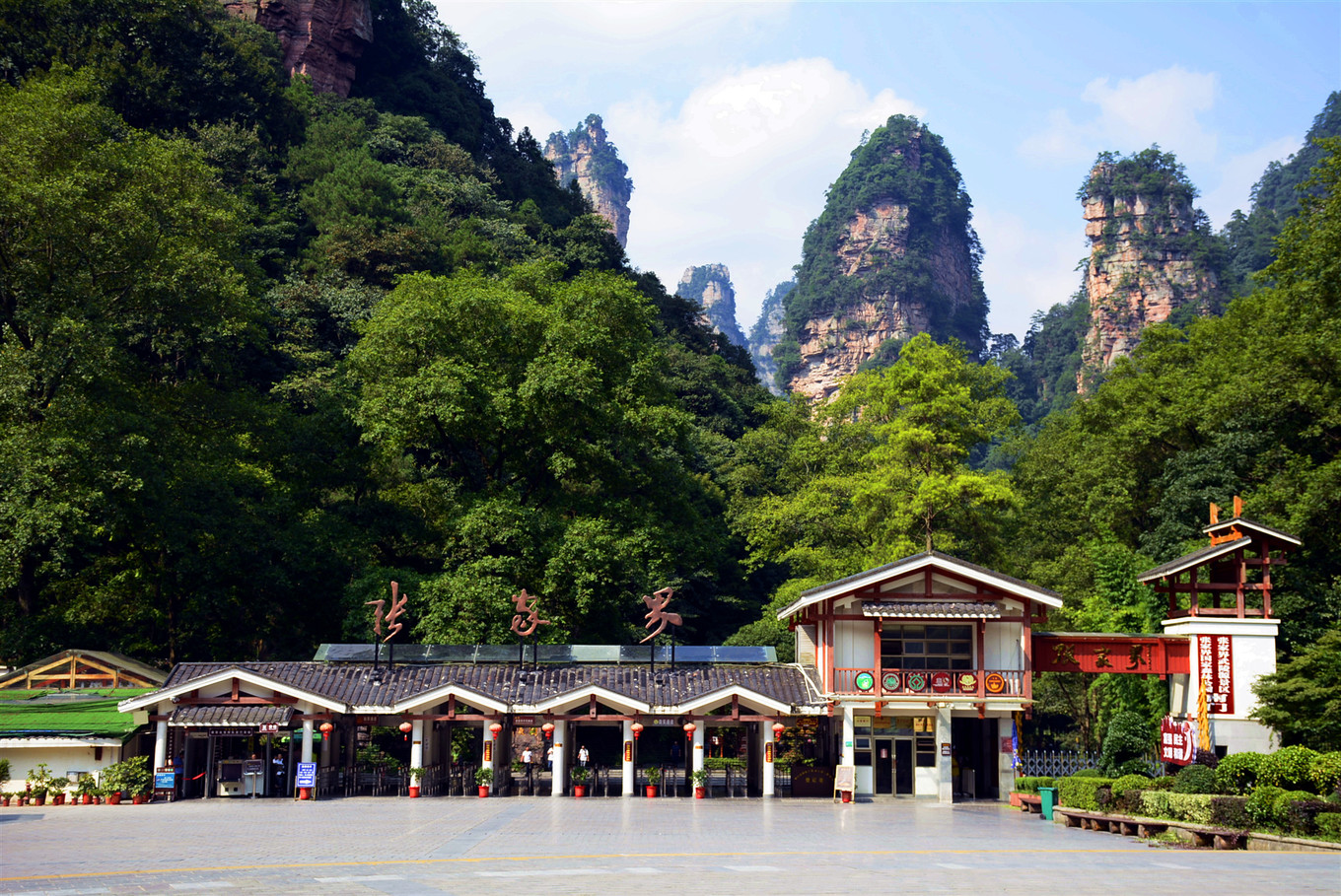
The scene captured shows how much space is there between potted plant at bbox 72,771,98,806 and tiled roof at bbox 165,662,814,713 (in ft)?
10.5

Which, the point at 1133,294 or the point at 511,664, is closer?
the point at 511,664

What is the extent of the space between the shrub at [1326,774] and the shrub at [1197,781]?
6.47 feet

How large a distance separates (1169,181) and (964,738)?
131788 mm

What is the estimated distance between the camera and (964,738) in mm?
36812

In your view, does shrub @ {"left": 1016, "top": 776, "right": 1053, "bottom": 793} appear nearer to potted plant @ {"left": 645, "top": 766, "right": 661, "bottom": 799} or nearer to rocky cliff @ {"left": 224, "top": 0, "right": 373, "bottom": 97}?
potted plant @ {"left": 645, "top": 766, "right": 661, "bottom": 799}

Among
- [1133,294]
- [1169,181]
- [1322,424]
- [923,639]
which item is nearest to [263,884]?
[923,639]

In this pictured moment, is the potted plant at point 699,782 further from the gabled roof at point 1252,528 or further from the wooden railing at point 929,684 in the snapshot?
the gabled roof at point 1252,528

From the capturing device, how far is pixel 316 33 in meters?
91.5

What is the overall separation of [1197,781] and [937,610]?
10.5 m

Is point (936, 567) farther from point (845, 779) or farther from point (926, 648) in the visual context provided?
point (845, 779)

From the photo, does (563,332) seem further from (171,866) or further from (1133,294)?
(1133,294)

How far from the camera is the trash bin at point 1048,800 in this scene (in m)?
28.6

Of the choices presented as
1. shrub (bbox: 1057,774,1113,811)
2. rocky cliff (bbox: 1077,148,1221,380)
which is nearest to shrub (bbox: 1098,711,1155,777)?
shrub (bbox: 1057,774,1113,811)

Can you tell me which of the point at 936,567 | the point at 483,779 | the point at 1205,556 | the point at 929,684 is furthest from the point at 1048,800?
the point at 483,779
